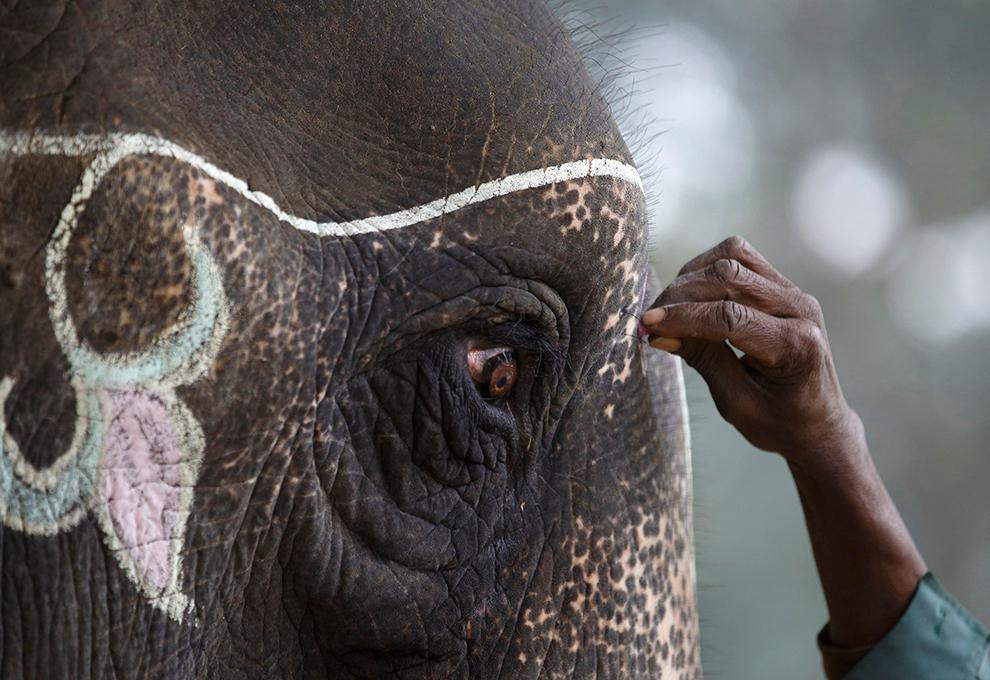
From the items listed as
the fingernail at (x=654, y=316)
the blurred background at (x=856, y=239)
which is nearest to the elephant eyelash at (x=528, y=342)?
the fingernail at (x=654, y=316)

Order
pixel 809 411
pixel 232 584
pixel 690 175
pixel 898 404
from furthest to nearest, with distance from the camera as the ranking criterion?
1. pixel 898 404
2. pixel 690 175
3. pixel 809 411
4. pixel 232 584

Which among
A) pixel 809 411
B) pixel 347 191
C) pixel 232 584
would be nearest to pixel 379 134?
pixel 347 191

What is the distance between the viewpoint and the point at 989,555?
5.86m

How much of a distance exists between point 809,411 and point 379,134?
67 cm

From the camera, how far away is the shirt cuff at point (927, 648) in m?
1.89

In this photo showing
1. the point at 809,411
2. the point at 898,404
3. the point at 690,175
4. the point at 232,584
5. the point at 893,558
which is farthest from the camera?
the point at 898,404

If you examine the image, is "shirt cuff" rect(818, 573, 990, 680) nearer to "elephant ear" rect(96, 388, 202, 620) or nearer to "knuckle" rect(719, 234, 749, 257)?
"knuckle" rect(719, 234, 749, 257)

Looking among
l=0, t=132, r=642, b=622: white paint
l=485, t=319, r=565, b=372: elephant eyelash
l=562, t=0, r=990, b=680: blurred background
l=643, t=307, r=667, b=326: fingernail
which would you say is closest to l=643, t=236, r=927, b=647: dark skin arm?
l=643, t=307, r=667, b=326: fingernail

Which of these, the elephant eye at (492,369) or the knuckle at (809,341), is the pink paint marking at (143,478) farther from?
the knuckle at (809,341)

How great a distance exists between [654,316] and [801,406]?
276mm

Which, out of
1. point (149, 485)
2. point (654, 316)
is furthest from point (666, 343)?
point (149, 485)

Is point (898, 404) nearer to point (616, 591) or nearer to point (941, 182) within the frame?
point (941, 182)

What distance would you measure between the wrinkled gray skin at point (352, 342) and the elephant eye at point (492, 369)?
0.05 ft

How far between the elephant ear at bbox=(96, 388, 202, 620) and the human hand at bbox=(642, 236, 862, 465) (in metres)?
0.54
